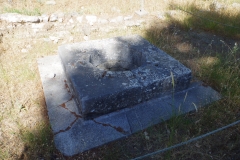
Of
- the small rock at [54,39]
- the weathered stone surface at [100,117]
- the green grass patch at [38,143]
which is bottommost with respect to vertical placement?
the small rock at [54,39]

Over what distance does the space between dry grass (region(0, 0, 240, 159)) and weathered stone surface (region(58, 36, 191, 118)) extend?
1.35 ft

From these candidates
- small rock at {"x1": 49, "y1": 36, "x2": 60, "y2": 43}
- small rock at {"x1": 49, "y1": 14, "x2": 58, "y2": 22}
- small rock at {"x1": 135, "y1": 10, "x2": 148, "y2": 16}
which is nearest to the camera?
small rock at {"x1": 49, "y1": 36, "x2": 60, "y2": 43}

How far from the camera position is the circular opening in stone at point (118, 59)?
3002 mm

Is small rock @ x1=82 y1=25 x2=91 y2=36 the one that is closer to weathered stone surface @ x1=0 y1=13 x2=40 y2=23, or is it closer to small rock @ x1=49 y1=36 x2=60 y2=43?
small rock @ x1=49 y1=36 x2=60 y2=43

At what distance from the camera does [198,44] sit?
4.24m

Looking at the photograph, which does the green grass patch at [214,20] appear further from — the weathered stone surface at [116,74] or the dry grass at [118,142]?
the weathered stone surface at [116,74]

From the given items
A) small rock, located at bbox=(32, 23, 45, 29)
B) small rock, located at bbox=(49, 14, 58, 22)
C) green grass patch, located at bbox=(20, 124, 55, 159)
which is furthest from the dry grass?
small rock, located at bbox=(49, 14, 58, 22)

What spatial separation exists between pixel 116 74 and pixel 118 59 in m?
0.76

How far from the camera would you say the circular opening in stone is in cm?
300

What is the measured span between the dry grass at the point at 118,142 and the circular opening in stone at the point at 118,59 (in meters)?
0.90

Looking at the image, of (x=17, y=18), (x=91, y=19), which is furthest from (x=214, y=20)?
(x=17, y=18)

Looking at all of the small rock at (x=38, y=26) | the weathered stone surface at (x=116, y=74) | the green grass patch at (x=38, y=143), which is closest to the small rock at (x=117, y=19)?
the small rock at (x=38, y=26)

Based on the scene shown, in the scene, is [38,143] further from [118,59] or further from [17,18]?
[17,18]

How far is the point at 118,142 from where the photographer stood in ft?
6.76
